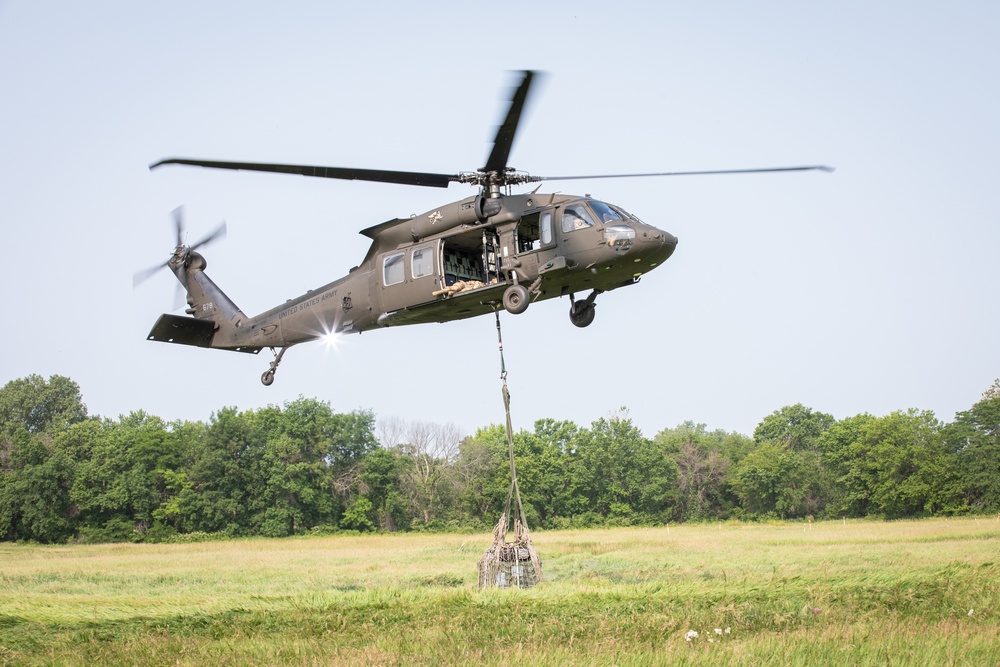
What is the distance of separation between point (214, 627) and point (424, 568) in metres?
11.7

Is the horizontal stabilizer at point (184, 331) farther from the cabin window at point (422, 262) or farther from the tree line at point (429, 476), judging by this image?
the tree line at point (429, 476)

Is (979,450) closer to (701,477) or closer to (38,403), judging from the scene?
(701,477)

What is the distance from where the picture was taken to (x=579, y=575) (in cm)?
2194

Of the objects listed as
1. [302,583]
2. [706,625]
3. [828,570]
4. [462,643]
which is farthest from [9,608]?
[828,570]

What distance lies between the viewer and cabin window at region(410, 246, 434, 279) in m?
16.9

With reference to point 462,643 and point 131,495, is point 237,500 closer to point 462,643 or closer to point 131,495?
point 131,495

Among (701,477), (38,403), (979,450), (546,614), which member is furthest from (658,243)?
(38,403)

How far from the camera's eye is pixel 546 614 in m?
15.4

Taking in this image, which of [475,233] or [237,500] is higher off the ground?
[475,233]

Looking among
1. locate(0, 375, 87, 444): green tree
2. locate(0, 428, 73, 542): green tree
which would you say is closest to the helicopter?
locate(0, 428, 73, 542): green tree

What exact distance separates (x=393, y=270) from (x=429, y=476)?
50.0m

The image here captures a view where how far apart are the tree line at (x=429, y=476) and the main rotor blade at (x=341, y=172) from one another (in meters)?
43.1

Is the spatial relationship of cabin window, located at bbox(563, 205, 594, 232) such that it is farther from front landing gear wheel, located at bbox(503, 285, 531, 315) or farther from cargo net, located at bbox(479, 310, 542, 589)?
cargo net, located at bbox(479, 310, 542, 589)

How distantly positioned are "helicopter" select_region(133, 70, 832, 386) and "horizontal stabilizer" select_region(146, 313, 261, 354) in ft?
10.8
